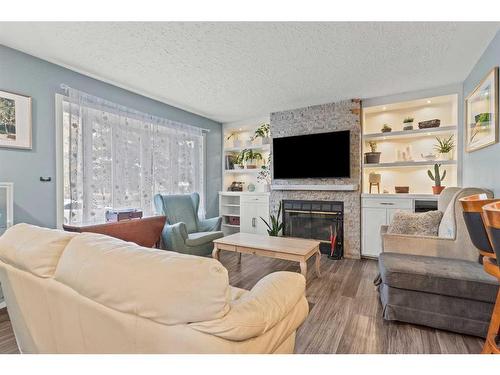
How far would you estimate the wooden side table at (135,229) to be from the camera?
2.37 metres

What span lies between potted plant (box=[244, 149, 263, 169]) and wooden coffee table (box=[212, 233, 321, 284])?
2.04 m

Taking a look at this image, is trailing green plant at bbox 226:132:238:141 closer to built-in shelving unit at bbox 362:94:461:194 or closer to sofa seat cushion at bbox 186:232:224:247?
sofa seat cushion at bbox 186:232:224:247

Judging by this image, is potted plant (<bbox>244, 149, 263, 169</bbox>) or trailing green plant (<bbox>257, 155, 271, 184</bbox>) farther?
potted plant (<bbox>244, 149, 263, 169</bbox>)

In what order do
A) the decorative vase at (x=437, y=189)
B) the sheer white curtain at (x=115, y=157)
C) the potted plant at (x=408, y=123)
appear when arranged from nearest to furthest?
the sheer white curtain at (x=115, y=157), the decorative vase at (x=437, y=189), the potted plant at (x=408, y=123)

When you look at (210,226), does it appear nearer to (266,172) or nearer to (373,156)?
(266,172)

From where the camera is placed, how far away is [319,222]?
4227 mm

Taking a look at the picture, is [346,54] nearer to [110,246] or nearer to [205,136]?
[110,246]

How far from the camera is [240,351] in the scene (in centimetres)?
77

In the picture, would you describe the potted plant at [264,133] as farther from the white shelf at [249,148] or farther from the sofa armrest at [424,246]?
the sofa armrest at [424,246]

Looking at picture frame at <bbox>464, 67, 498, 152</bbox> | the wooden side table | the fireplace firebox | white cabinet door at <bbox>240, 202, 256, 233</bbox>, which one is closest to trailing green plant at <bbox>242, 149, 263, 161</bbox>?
white cabinet door at <bbox>240, 202, 256, 233</bbox>

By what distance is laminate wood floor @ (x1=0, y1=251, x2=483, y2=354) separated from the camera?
1.69 m

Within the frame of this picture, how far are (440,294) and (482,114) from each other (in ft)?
6.16

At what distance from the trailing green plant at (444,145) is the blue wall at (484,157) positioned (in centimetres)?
32

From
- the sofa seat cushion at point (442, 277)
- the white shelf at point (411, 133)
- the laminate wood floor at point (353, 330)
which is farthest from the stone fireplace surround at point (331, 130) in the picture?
the sofa seat cushion at point (442, 277)
